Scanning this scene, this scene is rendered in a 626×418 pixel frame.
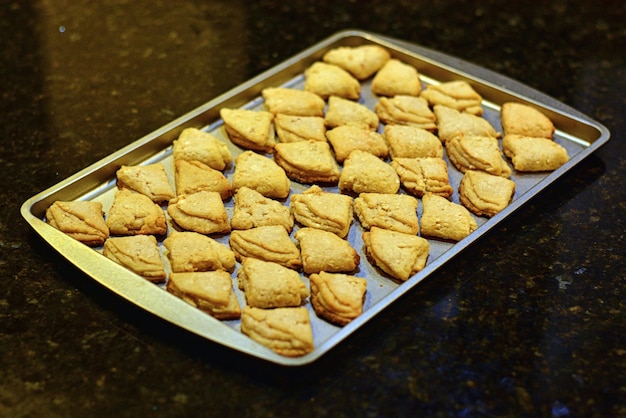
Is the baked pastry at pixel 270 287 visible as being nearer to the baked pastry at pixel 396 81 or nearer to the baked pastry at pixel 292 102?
the baked pastry at pixel 292 102

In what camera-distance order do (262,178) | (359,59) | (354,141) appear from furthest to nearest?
1. (359,59)
2. (354,141)
3. (262,178)

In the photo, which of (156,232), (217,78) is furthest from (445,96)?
(156,232)

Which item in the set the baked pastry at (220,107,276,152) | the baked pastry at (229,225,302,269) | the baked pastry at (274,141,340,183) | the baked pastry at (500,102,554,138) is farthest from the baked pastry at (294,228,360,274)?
the baked pastry at (500,102,554,138)

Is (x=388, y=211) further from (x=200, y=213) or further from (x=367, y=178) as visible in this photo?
(x=200, y=213)

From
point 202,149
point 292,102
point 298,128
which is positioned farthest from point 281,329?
point 292,102

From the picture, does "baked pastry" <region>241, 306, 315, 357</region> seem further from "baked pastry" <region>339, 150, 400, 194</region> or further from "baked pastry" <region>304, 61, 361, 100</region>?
"baked pastry" <region>304, 61, 361, 100</region>

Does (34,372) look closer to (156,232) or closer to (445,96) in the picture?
(156,232)
